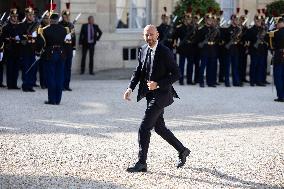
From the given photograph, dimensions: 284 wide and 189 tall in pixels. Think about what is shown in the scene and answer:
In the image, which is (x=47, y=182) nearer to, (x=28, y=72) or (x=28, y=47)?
(x=28, y=72)

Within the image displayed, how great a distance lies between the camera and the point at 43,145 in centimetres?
934

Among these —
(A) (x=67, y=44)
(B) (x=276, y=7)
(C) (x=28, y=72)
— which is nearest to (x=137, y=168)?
(A) (x=67, y=44)

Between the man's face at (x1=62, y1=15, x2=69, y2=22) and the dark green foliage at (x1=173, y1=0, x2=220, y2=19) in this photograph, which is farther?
the dark green foliage at (x1=173, y1=0, x2=220, y2=19)

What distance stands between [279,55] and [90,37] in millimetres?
6321

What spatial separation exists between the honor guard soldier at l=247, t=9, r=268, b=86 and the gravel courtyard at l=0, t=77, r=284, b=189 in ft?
8.83

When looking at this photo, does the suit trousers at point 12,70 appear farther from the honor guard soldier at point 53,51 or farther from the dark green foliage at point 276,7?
the dark green foliage at point 276,7

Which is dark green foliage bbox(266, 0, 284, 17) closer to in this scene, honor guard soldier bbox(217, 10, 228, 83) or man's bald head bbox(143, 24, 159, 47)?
honor guard soldier bbox(217, 10, 228, 83)

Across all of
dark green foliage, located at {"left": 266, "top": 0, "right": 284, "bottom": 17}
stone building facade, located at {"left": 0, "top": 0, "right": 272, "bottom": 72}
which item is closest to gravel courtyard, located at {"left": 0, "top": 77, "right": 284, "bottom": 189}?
stone building facade, located at {"left": 0, "top": 0, "right": 272, "bottom": 72}

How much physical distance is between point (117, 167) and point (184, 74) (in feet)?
34.8

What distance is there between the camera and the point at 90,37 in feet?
63.0

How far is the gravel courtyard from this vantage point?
7680 mm

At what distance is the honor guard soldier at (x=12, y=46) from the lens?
15195mm

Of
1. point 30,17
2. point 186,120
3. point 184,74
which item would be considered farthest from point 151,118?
point 184,74

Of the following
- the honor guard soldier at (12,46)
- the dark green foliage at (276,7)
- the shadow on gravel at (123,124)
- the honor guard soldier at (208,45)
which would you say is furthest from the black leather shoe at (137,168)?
the dark green foliage at (276,7)
